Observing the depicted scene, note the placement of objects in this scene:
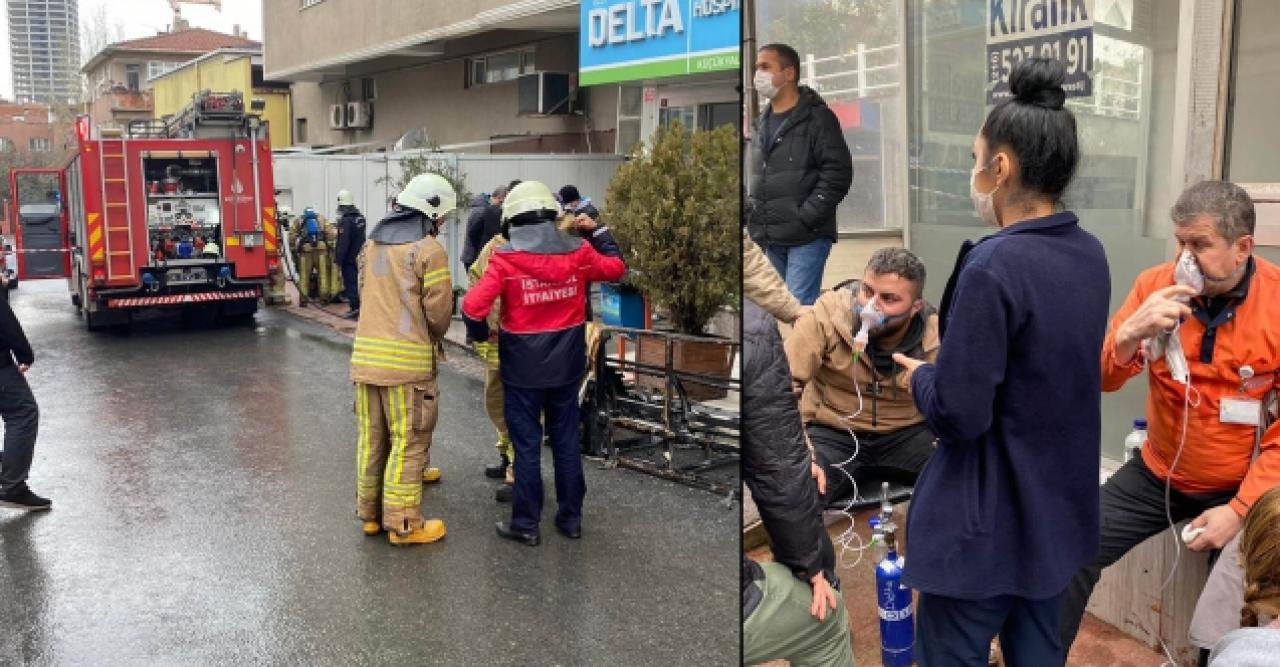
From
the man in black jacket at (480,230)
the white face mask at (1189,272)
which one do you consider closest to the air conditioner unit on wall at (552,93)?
the man in black jacket at (480,230)

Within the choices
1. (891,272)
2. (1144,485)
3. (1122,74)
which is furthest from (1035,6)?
(1144,485)

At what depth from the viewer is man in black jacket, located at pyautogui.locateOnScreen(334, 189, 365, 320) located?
12.4 metres

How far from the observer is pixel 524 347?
4.57 m

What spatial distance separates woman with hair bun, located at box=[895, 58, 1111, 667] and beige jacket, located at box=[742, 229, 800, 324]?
0.28 meters

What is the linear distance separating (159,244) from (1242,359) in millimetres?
→ 11720

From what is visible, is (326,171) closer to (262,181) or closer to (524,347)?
(262,181)

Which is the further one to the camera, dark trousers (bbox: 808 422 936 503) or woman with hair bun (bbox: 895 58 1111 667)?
dark trousers (bbox: 808 422 936 503)

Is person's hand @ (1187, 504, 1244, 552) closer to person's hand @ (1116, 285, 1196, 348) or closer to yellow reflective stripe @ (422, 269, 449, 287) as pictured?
person's hand @ (1116, 285, 1196, 348)

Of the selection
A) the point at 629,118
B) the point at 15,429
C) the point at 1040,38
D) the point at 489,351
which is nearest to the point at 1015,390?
the point at 1040,38

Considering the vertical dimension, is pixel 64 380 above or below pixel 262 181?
below

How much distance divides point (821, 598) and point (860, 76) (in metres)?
1.13

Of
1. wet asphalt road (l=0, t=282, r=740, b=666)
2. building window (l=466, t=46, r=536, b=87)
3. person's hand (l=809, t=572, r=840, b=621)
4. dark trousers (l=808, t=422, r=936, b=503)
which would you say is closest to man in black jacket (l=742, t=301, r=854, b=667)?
person's hand (l=809, t=572, r=840, b=621)

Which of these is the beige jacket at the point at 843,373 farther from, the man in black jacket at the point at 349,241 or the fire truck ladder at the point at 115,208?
the fire truck ladder at the point at 115,208

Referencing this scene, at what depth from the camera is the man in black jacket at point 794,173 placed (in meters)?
2.04
